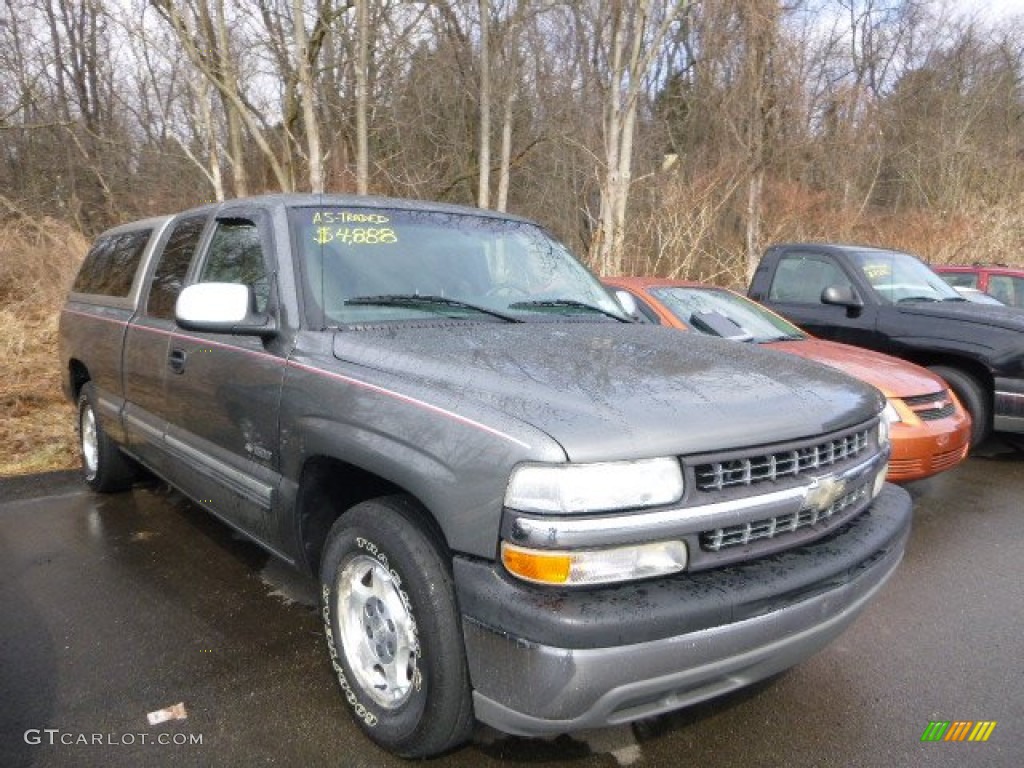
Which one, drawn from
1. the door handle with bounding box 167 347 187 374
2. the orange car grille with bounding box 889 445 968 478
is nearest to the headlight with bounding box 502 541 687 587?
the door handle with bounding box 167 347 187 374

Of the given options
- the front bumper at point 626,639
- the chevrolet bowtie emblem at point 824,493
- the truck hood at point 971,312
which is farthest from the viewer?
the truck hood at point 971,312

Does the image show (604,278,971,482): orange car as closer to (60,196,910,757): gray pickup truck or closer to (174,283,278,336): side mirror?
(60,196,910,757): gray pickup truck

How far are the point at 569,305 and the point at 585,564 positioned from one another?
1.66m

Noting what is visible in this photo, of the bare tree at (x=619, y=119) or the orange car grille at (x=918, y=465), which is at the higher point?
the bare tree at (x=619, y=119)

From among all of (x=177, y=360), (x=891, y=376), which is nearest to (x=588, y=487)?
(x=177, y=360)

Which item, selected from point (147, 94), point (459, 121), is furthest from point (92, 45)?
point (459, 121)

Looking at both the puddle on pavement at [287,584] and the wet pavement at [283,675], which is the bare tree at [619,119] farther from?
the puddle on pavement at [287,584]

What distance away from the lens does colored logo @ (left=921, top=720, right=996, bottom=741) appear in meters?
2.60

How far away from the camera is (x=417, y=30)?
13.0 m

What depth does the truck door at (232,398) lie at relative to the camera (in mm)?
2896

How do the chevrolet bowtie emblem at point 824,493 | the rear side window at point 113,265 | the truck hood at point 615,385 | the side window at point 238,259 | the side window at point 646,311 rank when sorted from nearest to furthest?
the truck hood at point 615,385 < the chevrolet bowtie emblem at point 824,493 < the side window at point 238,259 < the rear side window at point 113,265 < the side window at point 646,311

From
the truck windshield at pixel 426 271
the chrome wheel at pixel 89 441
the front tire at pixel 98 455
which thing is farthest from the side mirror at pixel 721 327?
the chrome wheel at pixel 89 441

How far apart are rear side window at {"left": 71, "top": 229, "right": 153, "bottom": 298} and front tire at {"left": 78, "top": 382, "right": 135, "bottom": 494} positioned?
686 mm

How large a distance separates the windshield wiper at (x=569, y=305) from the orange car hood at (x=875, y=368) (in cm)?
156
